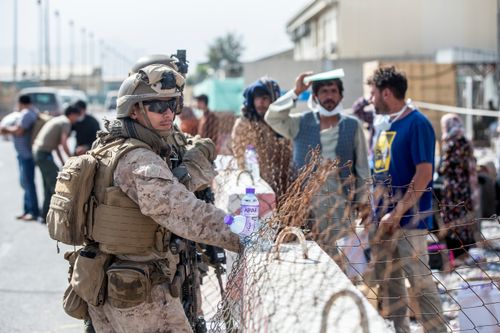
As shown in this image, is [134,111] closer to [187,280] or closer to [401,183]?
[187,280]

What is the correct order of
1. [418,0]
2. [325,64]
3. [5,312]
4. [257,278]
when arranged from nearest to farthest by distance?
[257,278] → [5,312] → [325,64] → [418,0]

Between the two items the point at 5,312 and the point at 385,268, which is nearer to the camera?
the point at 385,268

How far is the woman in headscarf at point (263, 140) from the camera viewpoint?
5.68m

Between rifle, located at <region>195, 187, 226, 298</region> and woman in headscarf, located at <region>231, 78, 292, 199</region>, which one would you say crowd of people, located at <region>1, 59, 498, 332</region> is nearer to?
woman in headscarf, located at <region>231, 78, 292, 199</region>

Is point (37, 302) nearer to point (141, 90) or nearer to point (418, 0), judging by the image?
point (141, 90)

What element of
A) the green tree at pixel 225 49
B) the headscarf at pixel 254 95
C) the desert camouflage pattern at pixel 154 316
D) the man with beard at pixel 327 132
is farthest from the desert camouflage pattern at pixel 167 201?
the green tree at pixel 225 49

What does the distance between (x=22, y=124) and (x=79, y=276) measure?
7.60 meters

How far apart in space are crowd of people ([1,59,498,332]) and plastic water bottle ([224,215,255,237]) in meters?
0.04

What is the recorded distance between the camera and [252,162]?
18.5 feet

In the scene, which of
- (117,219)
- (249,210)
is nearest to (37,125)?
(249,210)

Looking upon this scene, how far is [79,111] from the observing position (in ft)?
32.2

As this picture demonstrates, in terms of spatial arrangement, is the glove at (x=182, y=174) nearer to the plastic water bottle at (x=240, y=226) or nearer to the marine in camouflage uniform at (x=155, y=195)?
the marine in camouflage uniform at (x=155, y=195)

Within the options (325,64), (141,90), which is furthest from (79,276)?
(325,64)

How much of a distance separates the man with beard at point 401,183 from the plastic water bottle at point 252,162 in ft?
2.87
